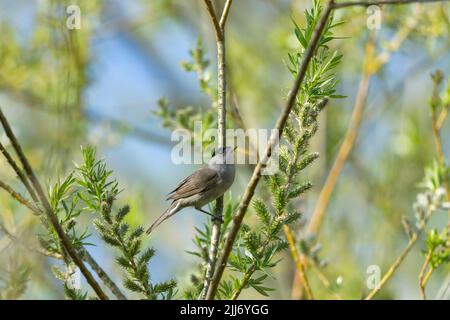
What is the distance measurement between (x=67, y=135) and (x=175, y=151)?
2.09 ft

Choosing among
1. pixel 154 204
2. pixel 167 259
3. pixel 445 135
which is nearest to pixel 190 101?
pixel 154 204

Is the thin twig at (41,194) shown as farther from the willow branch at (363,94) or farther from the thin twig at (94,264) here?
the willow branch at (363,94)

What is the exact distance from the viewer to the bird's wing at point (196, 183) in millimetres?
3742

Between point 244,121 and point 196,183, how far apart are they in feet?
2.24

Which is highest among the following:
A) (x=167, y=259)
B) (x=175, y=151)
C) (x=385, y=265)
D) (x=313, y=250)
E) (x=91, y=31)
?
(x=91, y=31)

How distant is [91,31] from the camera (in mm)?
4789

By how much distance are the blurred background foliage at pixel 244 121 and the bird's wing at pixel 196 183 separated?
27cm

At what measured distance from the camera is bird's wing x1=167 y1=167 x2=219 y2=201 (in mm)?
3742

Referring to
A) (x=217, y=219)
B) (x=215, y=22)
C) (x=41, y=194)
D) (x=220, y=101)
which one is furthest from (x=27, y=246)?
(x=215, y=22)

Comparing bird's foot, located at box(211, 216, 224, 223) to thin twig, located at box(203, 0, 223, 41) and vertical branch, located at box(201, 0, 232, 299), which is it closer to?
A: vertical branch, located at box(201, 0, 232, 299)

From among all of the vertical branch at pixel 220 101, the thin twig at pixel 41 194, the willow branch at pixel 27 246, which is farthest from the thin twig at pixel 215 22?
the willow branch at pixel 27 246

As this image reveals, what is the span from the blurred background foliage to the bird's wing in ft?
0.88

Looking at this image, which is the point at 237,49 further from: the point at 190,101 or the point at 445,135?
the point at 445,135
